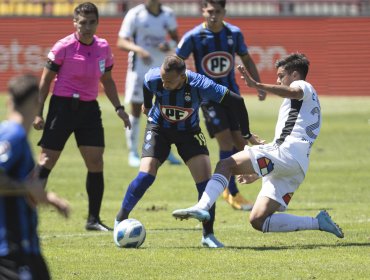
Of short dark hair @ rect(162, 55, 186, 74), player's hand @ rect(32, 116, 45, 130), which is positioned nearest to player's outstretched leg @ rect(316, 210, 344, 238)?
short dark hair @ rect(162, 55, 186, 74)

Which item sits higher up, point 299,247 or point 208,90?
point 208,90

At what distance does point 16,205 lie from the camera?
5.55m

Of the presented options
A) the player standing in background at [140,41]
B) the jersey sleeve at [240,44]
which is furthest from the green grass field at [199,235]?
the jersey sleeve at [240,44]

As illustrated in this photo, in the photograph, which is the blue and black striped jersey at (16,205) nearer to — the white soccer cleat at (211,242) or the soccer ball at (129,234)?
the soccer ball at (129,234)

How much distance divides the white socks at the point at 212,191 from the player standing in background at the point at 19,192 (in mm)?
3414

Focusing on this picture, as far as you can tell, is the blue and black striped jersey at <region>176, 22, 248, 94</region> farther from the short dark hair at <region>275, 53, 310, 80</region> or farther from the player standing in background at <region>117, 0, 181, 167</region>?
the player standing in background at <region>117, 0, 181, 167</region>

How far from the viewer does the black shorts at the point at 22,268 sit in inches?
212

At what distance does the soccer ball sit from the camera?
9.38 m

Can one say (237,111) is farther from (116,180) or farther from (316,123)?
(116,180)

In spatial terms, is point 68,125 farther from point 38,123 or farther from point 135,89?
point 135,89

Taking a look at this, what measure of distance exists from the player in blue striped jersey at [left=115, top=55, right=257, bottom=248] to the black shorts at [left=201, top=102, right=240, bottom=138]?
304cm

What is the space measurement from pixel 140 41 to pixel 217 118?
5616 mm

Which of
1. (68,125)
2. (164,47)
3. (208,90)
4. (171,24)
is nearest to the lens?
(208,90)

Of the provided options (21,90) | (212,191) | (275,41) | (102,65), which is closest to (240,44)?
(102,65)
